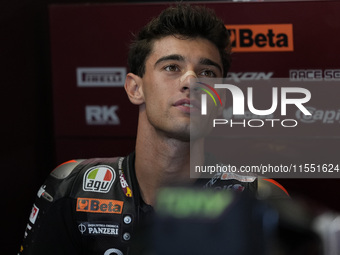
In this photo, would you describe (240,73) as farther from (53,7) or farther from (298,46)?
(53,7)

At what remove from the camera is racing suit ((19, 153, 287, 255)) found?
1.63 meters

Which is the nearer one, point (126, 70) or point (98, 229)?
point (98, 229)

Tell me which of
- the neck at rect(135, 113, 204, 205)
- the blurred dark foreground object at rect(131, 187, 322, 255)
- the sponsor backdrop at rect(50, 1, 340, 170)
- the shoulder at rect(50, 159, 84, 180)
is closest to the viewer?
the blurred dark foreground object at rect(131, 187, 322, 255)

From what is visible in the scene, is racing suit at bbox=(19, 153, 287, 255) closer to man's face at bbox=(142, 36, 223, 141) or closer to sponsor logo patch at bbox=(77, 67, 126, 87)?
man's face at bbox=(142, 36, 223, 141)

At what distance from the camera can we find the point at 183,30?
5.36 feet

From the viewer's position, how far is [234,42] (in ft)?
6.52

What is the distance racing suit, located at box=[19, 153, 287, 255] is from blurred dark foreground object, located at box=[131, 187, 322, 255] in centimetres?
73

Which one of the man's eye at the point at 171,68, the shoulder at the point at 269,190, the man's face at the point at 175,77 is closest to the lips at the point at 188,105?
the man's face at the point at 175,77


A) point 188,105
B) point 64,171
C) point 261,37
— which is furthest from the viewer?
point 261,37

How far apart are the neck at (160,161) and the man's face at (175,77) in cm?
4

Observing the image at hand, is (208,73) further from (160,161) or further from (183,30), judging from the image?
(160,161)

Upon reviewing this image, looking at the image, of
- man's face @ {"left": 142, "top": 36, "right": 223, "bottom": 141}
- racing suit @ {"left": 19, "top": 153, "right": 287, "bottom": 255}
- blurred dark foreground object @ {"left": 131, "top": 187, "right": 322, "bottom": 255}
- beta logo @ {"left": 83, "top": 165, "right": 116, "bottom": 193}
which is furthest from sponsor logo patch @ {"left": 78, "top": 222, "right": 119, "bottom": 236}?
blurred dark foreground object @ {"left": 131, "top": 187, "right": 322, "bottom": 255}

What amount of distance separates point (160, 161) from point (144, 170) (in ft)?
0.21

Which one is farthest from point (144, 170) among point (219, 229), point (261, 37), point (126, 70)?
point (219, 229)
